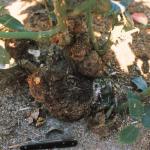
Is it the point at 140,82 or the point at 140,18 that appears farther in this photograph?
the point at 140,82

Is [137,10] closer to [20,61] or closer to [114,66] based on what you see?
[114,66]

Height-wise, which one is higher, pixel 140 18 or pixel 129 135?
pixel 140 18

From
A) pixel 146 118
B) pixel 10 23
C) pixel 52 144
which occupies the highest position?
pixel 10 23

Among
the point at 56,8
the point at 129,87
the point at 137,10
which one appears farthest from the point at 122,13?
the point at 137,10

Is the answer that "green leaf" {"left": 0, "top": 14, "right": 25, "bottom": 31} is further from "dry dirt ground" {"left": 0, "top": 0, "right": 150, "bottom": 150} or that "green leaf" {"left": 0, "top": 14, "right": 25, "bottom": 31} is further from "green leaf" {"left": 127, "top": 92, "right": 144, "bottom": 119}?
"green leaf" {"left": 127, "top": 92, "right": 144, "bottom": 119}

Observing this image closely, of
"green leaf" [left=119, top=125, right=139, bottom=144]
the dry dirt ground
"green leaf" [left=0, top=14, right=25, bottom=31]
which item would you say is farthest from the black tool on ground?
"green leaf" [left=0, top=14, right=25, bottom=31]

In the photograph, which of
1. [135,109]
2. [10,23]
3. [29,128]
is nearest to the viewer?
[135,109]

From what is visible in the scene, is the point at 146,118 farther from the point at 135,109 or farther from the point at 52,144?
the point at 52,144

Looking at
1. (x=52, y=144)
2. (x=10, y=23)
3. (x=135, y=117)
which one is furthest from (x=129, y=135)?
(x=10, y=23)

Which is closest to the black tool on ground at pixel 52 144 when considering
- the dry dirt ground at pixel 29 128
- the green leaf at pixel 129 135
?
the dry dirt ground at pixel 29 128
